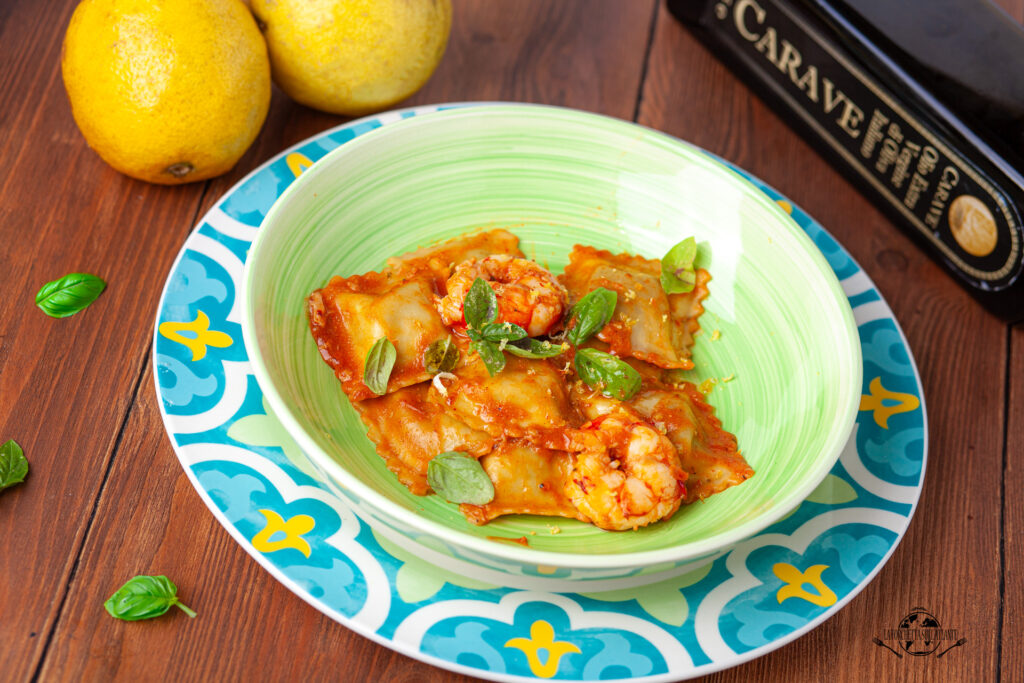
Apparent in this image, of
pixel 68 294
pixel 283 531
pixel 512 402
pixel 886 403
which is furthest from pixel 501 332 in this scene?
pixel 68 294

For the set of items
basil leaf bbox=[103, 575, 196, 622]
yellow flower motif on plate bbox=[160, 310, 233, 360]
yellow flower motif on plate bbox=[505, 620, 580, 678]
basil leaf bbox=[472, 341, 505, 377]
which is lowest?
basil leaf bbox=[103, 575, 196, 622]

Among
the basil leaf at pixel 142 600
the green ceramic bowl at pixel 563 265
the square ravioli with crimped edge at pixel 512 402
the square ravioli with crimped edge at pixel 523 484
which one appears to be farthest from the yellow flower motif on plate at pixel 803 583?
the basil leaf at pixel 142 600

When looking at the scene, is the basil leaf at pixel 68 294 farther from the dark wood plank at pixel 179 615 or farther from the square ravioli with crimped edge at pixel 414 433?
the square ravioli with crimped edge at pixel 414 433

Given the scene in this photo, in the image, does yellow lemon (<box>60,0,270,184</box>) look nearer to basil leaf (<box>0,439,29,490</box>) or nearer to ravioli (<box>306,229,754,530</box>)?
ravioli (<box>306,229,754,530</box>)

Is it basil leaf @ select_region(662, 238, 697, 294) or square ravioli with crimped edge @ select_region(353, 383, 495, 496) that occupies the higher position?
basil leaf @ select_region(662, 238, 697, 294)

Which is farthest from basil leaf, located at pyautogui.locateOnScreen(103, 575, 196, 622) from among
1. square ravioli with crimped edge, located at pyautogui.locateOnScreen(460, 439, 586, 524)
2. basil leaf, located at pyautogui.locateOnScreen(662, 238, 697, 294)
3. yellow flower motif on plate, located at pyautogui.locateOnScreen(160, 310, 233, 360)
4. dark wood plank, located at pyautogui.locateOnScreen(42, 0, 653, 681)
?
basil leaf, located at pyautogui.locateOnScreen(662, 238, 697, 294)
